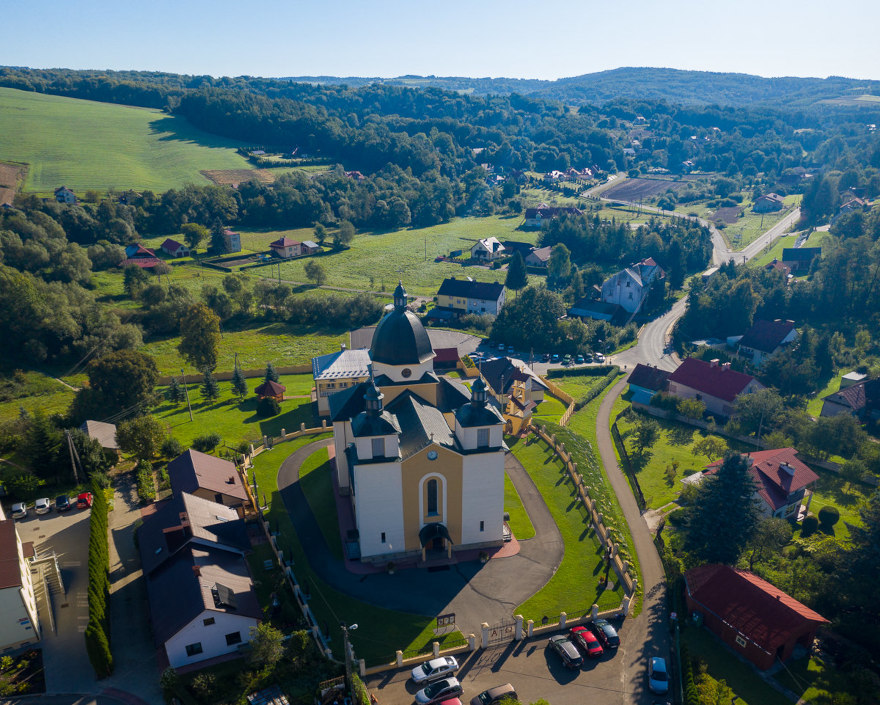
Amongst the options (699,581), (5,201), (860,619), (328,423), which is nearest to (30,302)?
(328,423)

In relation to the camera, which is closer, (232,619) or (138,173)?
(232,619)

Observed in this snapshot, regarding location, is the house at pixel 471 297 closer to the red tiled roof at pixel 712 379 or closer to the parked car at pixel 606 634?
the red tiled roof at pixel 712 379

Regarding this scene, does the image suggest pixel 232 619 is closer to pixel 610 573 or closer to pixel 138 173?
pixel 610 573

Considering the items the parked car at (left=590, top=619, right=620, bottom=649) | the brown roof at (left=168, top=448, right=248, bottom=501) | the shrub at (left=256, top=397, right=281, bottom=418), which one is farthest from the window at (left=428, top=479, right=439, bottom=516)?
the shrub at (left=256, top=397, right=281, bottom=418)

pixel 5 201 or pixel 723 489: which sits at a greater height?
pixel 5 201

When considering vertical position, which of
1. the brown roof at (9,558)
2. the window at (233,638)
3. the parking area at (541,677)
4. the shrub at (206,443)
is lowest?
the parking area at (541,677)

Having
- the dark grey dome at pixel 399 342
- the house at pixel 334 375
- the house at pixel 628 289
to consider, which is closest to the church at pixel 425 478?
the dark grey dome at pixel 399 342
